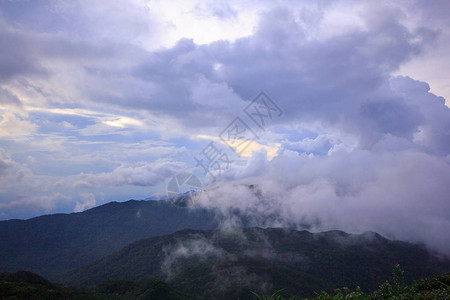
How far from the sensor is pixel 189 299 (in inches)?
7377

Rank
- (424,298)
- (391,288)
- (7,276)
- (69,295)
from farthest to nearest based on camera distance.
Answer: (7,276), (69,295), (391,288), (424,298)

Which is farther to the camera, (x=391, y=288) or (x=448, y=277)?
(x=448, y=277)

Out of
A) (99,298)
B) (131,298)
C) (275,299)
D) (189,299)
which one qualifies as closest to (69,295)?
(99,298)

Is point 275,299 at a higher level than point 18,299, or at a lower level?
higher

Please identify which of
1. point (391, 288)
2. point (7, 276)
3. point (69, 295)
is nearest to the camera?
point (391, 288)

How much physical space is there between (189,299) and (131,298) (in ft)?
131

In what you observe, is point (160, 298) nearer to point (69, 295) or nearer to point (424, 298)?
point (69, 295)

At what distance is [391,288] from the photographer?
9.28 meters

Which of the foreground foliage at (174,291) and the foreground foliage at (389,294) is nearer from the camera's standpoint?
the foreground foliage at (389,294)

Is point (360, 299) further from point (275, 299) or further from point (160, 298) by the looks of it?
point (160, 298)

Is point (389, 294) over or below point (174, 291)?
over

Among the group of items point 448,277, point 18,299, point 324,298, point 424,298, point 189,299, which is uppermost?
point 324,298

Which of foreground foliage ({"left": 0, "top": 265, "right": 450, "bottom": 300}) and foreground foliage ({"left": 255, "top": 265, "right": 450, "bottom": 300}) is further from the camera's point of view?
foreground foliage ({"left": 0, "top": 265, "right": 450, "bottom": 300})

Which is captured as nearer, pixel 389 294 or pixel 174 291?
pixel 389 294
